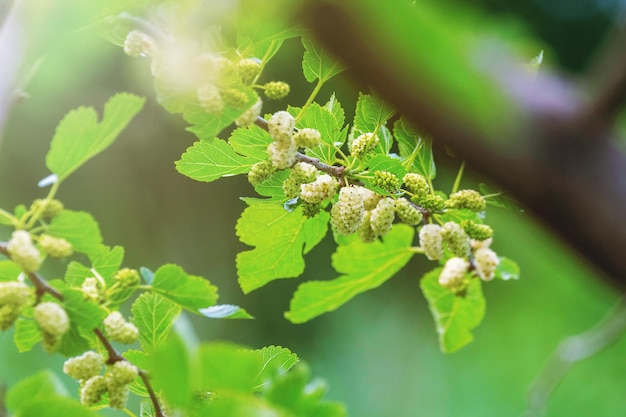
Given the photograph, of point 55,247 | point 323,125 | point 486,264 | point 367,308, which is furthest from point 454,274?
point 367,308

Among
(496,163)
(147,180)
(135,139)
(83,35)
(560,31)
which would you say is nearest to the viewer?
(496,163)

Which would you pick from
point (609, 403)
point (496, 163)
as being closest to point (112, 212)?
point (609, 403)

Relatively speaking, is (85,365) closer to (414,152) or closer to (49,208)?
(49,208)

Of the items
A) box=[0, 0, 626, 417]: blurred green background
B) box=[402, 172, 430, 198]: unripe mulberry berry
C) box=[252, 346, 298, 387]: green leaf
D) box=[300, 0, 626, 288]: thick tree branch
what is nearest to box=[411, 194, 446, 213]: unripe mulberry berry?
box=[402, 172, 430, 198]: unripe mulberry berry

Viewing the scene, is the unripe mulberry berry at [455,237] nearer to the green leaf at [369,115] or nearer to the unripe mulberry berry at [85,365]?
the green leaf at [369,115]

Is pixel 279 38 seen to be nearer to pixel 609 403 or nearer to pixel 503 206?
pixel 503 206

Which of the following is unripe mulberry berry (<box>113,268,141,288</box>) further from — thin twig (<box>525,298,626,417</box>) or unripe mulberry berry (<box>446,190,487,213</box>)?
thin twig (<box>525,298,626,417</box>)
